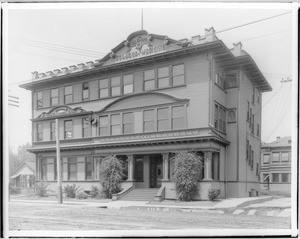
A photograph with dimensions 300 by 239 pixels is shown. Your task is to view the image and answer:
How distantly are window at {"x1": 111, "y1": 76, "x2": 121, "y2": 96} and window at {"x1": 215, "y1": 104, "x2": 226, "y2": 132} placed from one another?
2.82m

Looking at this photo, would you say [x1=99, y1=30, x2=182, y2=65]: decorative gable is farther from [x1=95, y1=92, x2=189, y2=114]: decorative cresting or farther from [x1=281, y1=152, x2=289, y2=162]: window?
[x1=281, y1=152, x2=289, y2=162]: window

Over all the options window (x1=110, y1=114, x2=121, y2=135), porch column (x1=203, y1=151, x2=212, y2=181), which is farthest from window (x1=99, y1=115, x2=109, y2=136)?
porch column (x1=203, y1=151, x2=212, y2=181)

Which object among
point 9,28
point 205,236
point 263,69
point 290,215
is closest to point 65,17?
point 9,28

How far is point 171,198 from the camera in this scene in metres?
11.1

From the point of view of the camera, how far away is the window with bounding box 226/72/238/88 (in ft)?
36.0

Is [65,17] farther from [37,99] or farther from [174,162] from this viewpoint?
[174,162]

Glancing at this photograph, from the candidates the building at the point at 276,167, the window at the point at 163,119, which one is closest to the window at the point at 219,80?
the window at the point at 163,119

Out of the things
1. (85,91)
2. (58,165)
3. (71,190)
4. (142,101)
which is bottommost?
(71,190)

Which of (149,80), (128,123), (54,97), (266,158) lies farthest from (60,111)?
(266,158)

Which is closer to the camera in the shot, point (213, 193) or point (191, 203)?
point (213, 193)

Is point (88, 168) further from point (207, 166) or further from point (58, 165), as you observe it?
point (207, 166)

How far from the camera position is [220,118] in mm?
10922

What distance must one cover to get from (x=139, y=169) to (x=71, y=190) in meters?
2.05

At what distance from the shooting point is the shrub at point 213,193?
35.2 ft
